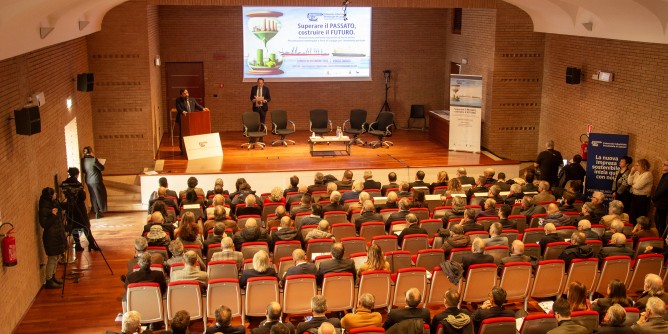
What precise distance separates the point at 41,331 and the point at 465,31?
1286cm

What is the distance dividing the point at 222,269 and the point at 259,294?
603 millimetres

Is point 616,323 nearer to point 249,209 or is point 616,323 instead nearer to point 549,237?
point 549,237

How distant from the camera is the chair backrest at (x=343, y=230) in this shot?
9.61 meters

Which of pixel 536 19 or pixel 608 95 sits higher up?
pixel 536 19

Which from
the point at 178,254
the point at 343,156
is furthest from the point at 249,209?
the point at 343,156

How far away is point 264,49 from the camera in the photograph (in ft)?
61.0

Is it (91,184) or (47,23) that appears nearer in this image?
(47,23)

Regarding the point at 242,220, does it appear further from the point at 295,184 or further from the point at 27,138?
the point at 27,138

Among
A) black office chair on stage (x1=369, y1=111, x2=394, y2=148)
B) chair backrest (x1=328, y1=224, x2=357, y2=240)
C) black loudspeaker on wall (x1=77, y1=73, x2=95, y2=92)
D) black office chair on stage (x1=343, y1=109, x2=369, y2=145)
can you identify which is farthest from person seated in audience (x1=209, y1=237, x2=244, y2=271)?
black office chair on stage (x1=343, y1=109, x2=369, y2=145)

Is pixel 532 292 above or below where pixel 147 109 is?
below

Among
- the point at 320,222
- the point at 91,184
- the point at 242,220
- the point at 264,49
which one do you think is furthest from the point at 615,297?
the point at 264,49

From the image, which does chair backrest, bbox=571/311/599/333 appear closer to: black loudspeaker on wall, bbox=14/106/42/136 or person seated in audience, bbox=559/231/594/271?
person seated in audience, bbox=559/231/594/271

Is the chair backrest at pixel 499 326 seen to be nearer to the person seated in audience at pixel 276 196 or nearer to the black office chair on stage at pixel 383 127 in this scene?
the person seated in audience at pixel 276 196

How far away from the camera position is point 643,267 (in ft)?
27.8
